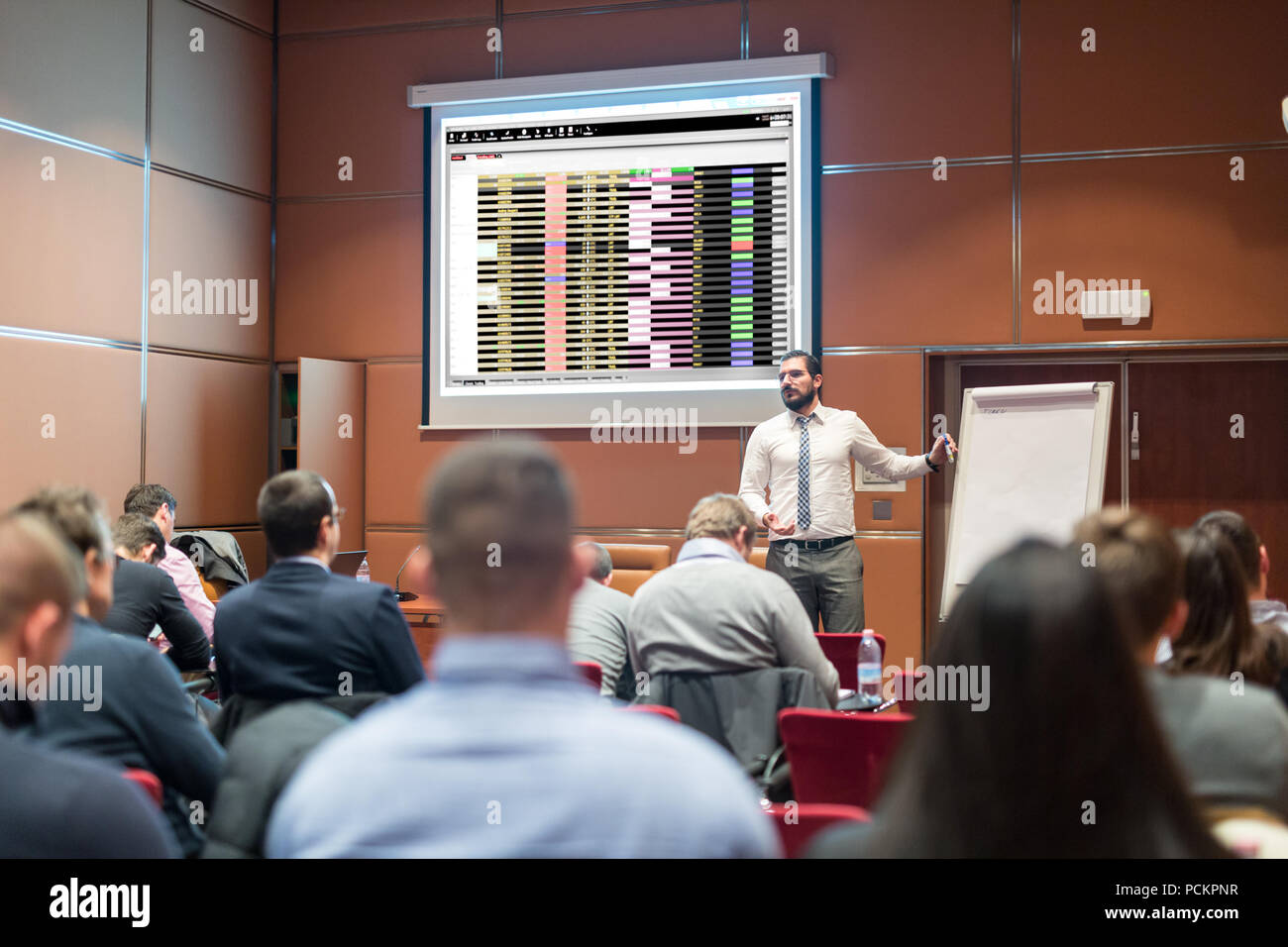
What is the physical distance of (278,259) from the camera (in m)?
7.18

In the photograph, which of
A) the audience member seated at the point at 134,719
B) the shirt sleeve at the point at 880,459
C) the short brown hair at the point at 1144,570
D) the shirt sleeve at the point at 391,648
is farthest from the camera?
the shirt sleeve at the point at 880,459

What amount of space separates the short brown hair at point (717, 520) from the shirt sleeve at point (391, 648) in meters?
1.01

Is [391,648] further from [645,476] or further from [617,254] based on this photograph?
[617,254]

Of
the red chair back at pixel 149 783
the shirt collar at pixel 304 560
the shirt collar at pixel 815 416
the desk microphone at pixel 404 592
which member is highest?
the shirt collar at pixel 815 416

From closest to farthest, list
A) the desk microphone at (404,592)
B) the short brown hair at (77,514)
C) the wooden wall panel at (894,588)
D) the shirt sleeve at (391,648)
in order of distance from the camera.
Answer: the short brown hair at (77,514)
the shirt sleeve at (391,648)
the wooden wall panel at (894,588)
the desk microphone at (404,592)

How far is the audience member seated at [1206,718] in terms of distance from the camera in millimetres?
1676

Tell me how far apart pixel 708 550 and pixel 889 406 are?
3.28 m

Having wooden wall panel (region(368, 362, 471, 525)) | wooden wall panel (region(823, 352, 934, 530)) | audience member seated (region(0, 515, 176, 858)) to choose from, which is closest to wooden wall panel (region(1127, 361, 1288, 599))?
wooden wall panel (region(823, 352, 934, 530))

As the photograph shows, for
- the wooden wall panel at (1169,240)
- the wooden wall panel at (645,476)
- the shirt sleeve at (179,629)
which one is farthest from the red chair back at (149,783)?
the wooden wall panel at (1169,240)

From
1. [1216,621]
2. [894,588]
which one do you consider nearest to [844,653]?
[1216,621]

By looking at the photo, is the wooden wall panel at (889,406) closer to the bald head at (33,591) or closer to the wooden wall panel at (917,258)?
the wooden wall panel at (917,258)

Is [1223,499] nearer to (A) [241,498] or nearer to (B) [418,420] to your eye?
(B) [418,420]

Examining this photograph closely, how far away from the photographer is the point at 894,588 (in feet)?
20.4
